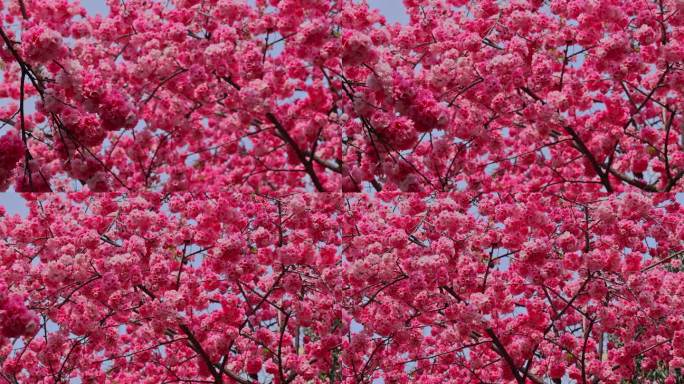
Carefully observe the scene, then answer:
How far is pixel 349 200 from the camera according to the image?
3.84m

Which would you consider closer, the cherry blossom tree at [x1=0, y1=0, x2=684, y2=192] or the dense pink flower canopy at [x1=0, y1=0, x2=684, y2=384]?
the cherry blossom tree at [x1=0, y1=0, x2=684, y2=192]

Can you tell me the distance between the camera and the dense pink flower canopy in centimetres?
365

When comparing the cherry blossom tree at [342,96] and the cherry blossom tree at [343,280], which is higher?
the cherry blossom tree at [342,96]

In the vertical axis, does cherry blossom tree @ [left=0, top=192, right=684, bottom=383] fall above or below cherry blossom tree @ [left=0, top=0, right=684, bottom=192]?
below

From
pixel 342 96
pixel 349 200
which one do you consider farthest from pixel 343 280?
pixel 342 96

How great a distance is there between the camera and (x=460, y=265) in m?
3.83

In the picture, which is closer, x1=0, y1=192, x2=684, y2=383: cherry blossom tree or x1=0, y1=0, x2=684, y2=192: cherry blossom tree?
x1=0, y1=0, x2=684, y2=192: cherry blossom tree

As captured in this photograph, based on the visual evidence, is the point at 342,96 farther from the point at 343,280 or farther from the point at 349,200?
the point at 343,280

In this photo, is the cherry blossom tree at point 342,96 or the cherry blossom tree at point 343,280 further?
the cherry blossom tree at point 343,280

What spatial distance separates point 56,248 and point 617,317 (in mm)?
3464

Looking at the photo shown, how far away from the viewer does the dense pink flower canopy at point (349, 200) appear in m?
3.65

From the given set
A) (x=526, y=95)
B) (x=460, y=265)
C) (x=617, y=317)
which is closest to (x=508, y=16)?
(x=526, y=95)

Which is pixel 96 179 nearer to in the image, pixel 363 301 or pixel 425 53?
pixel 363 301

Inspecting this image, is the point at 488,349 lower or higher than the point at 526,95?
lower
